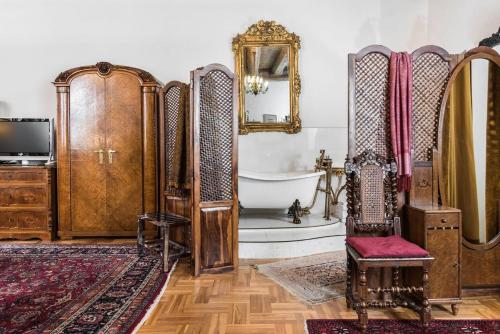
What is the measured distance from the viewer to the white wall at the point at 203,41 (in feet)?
18.4

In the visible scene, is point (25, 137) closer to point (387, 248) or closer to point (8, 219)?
point (8, 219)

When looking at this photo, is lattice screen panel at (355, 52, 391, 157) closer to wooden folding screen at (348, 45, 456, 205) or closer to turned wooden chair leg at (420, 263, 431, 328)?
wooden folding screen at (348, 45, 456, 205)

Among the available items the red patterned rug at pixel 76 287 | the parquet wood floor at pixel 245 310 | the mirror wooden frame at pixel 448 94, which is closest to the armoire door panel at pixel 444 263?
the parquet wood floor at pixel 245 310

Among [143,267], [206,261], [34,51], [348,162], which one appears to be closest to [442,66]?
[348,162]

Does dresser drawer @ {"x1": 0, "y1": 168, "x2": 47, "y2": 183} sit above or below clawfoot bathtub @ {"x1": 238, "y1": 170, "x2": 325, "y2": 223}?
above

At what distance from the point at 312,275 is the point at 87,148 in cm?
329

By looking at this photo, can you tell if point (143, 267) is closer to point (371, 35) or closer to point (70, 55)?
point (70, 55)

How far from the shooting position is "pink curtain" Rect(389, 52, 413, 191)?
2.98m

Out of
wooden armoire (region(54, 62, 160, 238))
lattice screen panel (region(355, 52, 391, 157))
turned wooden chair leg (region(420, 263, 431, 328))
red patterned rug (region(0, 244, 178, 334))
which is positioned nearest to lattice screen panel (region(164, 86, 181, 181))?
wooden armoire (region(54, 62, 160, 238))

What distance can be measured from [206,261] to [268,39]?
3396mm

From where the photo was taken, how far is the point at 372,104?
3064 mm

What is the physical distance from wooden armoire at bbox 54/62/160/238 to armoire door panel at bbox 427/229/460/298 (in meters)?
3.41

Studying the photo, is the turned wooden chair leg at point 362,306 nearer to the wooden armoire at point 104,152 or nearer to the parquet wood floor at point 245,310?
the parquet wood floor at point 245,310

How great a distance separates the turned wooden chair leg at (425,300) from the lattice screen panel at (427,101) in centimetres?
93
